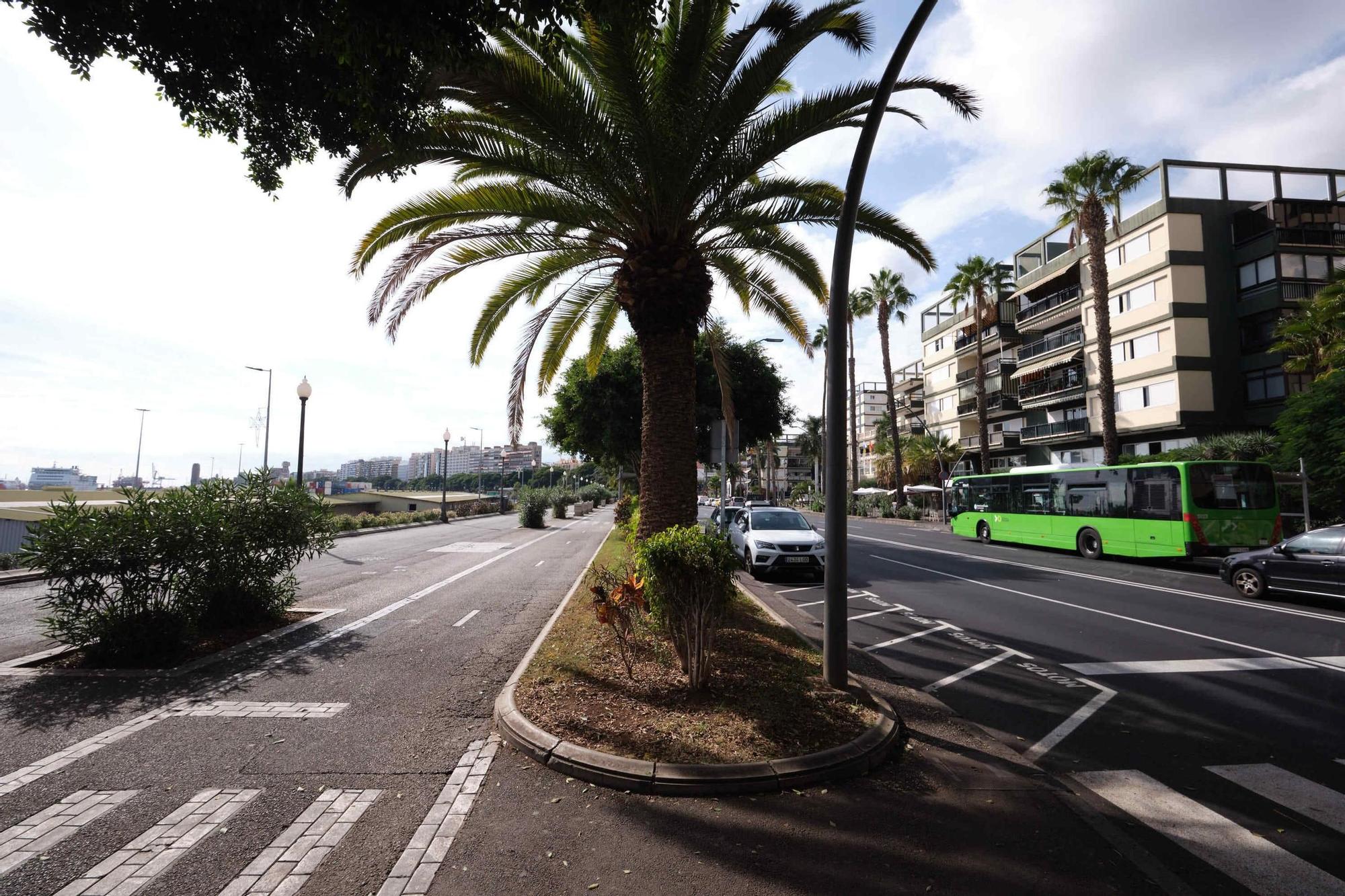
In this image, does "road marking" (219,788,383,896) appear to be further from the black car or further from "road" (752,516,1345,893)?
the black car

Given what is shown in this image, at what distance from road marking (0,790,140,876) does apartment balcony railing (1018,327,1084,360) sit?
4195cm

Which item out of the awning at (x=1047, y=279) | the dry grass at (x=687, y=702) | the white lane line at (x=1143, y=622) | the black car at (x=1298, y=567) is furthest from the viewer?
the awning at (x=1047, y=279)

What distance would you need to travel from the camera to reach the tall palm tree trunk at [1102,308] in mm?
25609

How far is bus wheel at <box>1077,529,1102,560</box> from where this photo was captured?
58.3 ft

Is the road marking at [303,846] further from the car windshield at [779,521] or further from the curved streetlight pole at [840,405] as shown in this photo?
the car windshield at [779,521]

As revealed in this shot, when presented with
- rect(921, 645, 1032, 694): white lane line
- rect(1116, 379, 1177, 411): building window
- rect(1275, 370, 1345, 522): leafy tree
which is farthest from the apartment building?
rect(921, 645, 1032, 694): white lane line

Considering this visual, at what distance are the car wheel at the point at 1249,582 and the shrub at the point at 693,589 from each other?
11.3m

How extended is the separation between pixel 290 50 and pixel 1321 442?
79.5 feet

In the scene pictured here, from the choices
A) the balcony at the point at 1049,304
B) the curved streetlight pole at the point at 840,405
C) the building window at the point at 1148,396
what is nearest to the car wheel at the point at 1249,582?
the curved streetlight pole at the point at 840,405

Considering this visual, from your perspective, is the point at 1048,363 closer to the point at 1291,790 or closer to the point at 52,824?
the point at 1291,790

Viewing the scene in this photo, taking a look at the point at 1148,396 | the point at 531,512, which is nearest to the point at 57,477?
the point at 531,512

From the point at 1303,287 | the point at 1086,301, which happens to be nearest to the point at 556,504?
the point at 1086,301

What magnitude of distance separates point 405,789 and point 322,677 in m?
2.93

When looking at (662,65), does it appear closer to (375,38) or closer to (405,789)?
(375,38)
